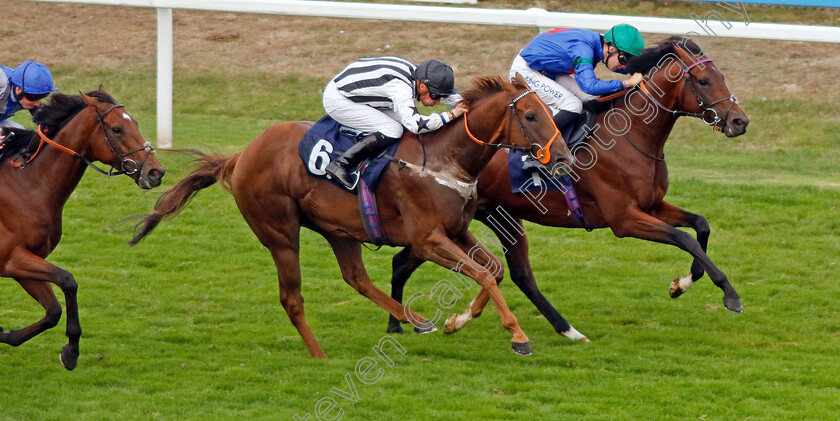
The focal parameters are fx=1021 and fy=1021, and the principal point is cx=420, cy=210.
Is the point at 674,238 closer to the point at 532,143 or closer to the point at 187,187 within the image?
the point at 532,143

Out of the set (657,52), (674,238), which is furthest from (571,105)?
(674,238)

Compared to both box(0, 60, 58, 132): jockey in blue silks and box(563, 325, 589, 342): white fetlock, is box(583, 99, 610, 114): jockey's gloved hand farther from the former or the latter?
box(0, 60, 58, 132): jockey in blue silks

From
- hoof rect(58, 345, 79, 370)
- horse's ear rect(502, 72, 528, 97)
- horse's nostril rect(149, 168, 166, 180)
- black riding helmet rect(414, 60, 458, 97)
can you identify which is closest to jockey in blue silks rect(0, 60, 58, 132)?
horse's nostril rect(149, 168, 166, 180)

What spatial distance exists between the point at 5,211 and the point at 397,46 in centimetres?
1113

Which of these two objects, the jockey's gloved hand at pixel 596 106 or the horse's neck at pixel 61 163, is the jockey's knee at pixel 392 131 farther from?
the horse's neck at pixel 61 163

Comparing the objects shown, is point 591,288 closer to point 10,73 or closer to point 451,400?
point 451,400

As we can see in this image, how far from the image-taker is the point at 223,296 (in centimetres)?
766

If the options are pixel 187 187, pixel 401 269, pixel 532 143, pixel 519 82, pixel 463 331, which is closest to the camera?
pixel 532 143

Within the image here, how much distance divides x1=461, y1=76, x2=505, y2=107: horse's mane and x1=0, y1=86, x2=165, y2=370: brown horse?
1807 millimetres

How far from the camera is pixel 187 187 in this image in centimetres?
673

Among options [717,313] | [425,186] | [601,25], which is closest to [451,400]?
[425,186]

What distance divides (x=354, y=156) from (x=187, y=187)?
4.62 feet

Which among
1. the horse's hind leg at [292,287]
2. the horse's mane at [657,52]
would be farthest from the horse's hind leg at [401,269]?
the horse's mane at [657,52]

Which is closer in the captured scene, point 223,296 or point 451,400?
point 451,400
